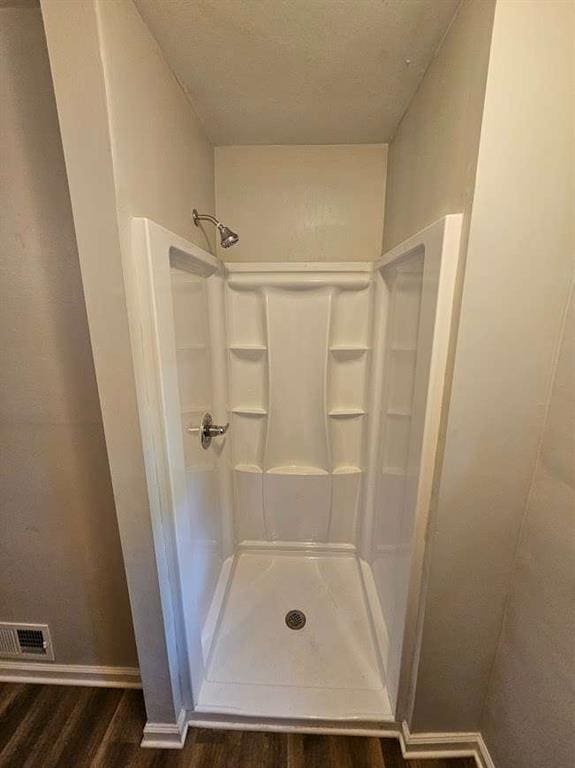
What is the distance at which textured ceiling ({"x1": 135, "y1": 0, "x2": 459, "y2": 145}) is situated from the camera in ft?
2.69

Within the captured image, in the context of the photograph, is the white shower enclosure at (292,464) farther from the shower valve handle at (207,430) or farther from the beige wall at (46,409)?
the beige wall at (46,409)

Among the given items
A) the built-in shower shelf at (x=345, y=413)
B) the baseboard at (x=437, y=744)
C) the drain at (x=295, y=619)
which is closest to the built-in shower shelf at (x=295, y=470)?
the built-in shower shelf at (x=345, y=413)

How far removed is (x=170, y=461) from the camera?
985mm

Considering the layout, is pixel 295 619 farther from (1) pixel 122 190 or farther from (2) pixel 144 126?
(2) pixel 144 126

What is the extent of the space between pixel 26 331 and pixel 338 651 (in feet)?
5.67

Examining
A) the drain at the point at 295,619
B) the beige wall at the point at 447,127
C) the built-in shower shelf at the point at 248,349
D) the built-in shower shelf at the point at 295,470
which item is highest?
the beige wall at the point at 447,127

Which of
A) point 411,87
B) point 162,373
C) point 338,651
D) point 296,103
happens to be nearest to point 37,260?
point 162,373

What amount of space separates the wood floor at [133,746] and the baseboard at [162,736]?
15 millimetres

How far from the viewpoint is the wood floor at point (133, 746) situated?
1.13 meters

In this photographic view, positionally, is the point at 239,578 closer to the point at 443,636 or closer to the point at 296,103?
the point at 443,636

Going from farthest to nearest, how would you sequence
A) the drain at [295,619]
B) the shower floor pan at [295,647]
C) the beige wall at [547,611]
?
the drain at [295,619], the shower floor pan at [295,647], the beige wall at [547,611]

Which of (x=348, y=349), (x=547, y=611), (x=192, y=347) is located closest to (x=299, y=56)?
(x=192, y=347)

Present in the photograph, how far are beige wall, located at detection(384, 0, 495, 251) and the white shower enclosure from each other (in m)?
0.12

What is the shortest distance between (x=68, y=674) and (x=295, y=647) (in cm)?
93
